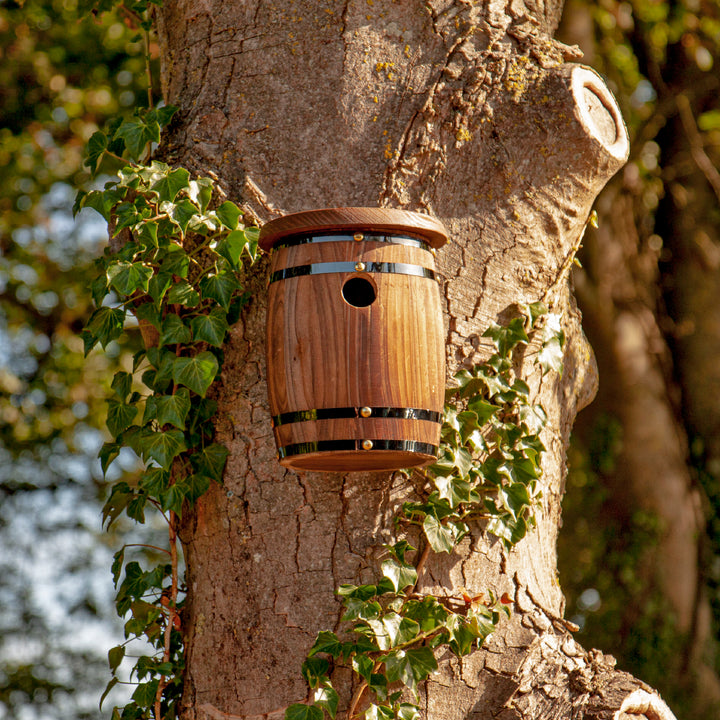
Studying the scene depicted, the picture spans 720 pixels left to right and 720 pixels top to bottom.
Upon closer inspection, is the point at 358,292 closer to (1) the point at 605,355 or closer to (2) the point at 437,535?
(2) the point at 437,535

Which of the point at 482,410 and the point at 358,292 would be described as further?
the point at 482,410

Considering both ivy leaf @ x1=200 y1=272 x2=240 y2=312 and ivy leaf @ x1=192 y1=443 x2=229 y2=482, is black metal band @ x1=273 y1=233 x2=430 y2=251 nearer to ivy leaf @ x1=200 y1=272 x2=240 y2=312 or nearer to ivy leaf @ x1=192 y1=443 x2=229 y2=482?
ivy leaf @ x1=200 y1=272 x2=240 y2=312

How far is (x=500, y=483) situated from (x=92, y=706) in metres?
4.93

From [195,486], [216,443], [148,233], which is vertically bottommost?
[195,486]

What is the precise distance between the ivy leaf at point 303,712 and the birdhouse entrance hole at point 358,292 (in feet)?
2.93

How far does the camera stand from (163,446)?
2.15m

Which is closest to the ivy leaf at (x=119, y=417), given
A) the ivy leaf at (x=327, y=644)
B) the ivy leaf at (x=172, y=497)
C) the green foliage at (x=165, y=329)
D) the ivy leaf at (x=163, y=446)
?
the green foliage at (x=165, y=329)

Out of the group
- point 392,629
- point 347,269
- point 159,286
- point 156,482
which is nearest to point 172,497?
point 156,482

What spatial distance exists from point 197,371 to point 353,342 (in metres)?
0.44

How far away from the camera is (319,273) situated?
1911mm

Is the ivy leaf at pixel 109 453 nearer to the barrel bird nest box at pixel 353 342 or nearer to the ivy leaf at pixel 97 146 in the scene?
the barrel bird nest box at pixel 353 342

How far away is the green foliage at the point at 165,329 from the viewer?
212cm

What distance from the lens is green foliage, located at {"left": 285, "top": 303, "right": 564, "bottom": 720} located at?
2004 millimetres

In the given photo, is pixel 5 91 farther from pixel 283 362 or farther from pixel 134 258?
pixel 283 362
